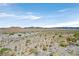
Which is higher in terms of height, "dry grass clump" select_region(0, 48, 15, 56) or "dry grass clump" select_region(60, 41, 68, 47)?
"dry grass clump" select_region(60, 41, 68, 47)

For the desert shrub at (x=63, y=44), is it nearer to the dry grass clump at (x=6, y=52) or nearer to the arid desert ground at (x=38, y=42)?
the arid desert ground at (x=38, y=42)

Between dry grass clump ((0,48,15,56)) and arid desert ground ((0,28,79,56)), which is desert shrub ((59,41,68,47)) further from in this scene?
dry grass clump ((0,48,15,56))

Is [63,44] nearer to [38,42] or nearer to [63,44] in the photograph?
[63,44]

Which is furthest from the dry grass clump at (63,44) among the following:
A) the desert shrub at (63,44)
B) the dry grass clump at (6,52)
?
the dry grass clump at (6,52)

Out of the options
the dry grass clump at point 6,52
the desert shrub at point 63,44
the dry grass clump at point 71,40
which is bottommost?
the dry grass clump at point 6,52

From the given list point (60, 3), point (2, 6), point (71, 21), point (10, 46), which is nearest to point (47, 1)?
point (60, 3)

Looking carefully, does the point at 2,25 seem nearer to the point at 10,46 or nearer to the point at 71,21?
the point at 10,46

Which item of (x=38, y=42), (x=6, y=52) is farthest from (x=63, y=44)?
(x=6, y=52)

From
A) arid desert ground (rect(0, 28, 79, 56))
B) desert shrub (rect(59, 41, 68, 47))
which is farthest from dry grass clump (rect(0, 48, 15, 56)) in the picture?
desert shrub (rect(59, 41, 68, 47))

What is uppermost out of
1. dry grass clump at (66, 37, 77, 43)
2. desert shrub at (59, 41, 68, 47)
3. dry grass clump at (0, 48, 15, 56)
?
dry grass clump at (66, 37, 77, 43)
